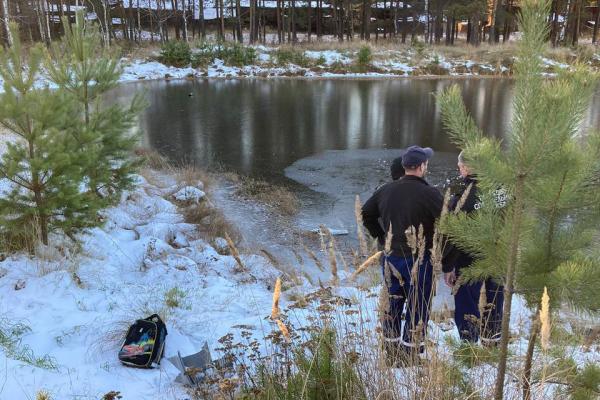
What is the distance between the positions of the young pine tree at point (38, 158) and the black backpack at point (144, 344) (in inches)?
73.1

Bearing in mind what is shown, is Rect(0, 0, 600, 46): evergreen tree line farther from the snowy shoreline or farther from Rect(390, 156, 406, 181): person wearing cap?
Rect(390, 156, 406, 181): person wearing cap

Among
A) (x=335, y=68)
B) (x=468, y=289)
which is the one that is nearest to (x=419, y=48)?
(x=335, y=68)

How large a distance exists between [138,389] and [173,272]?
8.47 feet

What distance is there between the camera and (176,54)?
A: 32781mm

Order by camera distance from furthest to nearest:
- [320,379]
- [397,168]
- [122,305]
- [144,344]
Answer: [122,305] < [397,168] < [144,344] < [320,379]

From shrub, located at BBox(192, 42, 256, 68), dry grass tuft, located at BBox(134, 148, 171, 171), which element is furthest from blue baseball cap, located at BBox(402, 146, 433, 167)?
shrub, located at BBox(192, 42, 256, 68)

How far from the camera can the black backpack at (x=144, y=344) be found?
347cm

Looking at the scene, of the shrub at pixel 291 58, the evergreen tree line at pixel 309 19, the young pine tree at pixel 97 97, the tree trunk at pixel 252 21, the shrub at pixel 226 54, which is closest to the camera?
the young pine tree at pixel 97 97

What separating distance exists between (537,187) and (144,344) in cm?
267

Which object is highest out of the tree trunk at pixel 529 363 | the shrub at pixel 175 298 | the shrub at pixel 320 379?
the tree trunk at pixel 529 363

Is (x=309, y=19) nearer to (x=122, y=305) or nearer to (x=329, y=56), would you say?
(x=329, y=56)

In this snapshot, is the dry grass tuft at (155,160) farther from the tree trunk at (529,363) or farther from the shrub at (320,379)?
the tree trunk at (529,363)

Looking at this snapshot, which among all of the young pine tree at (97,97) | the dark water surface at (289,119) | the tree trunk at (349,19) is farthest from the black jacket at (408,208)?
the tree trunk at (349,19)

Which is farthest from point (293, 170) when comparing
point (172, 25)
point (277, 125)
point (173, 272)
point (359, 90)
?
point (172, 25)
